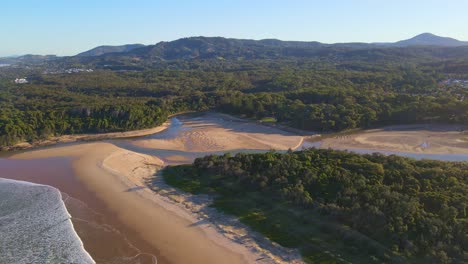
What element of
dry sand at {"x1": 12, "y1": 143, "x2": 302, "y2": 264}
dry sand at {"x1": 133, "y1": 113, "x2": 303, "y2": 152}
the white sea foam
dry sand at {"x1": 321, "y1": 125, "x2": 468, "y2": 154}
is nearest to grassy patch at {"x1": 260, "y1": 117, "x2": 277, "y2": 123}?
dry sand at {"x1": 133, "y1": 113, "x2": 303, "y2": 152}

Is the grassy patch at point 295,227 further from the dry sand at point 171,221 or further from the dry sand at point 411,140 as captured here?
the dry sand at point 411,140

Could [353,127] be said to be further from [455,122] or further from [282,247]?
[282,247]

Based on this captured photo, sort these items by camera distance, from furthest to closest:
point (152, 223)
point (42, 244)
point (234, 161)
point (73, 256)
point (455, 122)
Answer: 1. point (455, 122)
2. point (234, 161)
3. point (152, 223)
4. point (42, 244)
5. point (73, 256)

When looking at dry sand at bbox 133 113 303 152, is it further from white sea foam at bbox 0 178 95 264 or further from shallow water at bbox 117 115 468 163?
white sea foam at bbox 0 178 95 264

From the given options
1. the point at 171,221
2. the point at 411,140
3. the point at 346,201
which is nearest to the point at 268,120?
the point at 411,140

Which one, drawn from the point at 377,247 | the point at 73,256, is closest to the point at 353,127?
the point at 377,247

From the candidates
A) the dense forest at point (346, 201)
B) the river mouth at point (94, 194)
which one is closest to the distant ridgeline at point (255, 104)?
the river mouth at point (94, 194)
